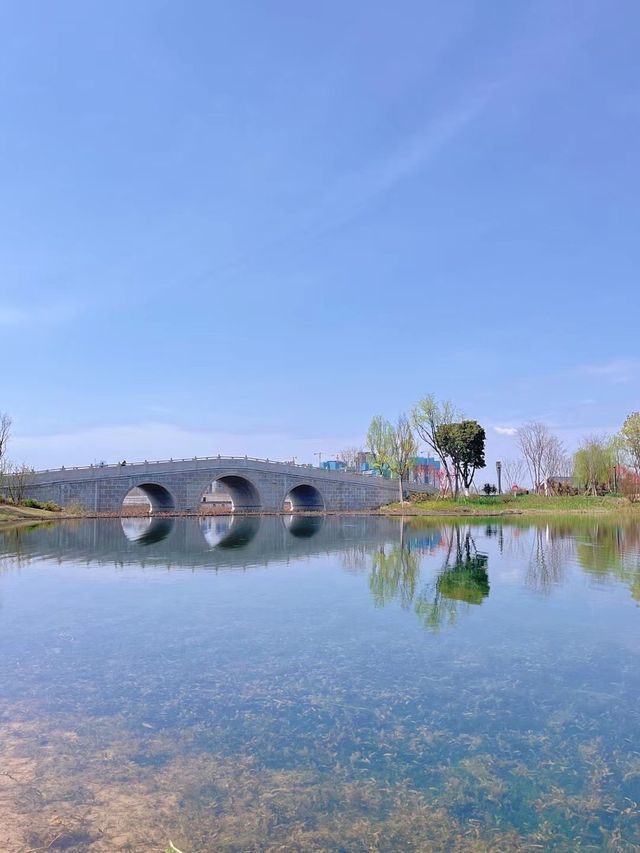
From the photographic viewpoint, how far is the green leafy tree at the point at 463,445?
56.2 meters

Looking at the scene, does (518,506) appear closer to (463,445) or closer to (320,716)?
(463,445)

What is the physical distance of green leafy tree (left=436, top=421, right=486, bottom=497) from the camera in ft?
184

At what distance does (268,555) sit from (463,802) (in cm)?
1717

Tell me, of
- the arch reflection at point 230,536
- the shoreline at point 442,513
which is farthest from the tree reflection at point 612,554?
the shoreline at point 442,513

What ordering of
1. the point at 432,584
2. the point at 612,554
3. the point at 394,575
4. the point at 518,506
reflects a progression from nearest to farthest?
the point at 432,584, the point at 394,575, the point at 612,554, the point at 518,506

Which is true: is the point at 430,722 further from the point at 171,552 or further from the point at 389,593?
the point at 171,552

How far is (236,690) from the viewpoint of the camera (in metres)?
7.33

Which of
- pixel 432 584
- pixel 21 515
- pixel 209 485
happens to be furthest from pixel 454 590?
pixel 209 485

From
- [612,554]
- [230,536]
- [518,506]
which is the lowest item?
[612,554]

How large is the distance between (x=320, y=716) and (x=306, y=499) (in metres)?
54.7

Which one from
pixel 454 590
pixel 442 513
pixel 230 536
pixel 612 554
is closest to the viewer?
pixel 454 590

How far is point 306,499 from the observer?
61.1m

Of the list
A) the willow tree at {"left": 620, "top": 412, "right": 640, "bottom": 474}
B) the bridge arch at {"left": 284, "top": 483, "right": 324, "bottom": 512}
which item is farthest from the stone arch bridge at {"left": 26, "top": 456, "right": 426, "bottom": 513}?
the willow tree at {"left": 620, "top": 412, "right": 640, "bottom": 474}

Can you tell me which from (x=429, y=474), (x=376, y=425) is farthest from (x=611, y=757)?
(x=429, y=474)
